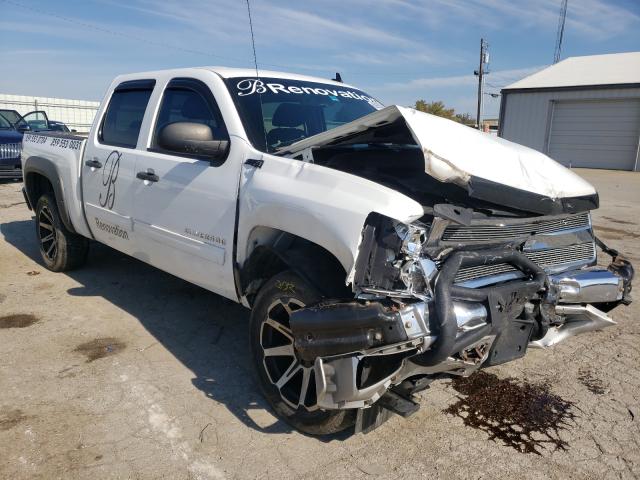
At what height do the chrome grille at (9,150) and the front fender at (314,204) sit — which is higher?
the front fender at (314,204)

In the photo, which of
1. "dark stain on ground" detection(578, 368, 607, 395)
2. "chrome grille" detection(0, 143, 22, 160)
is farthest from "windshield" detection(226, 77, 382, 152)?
"chrome grille" detection(0, 143, 22, 160)

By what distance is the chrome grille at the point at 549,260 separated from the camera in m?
2.71

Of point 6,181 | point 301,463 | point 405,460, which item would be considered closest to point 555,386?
point 405,460

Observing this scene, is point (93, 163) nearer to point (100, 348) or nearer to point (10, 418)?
point (100, 348)

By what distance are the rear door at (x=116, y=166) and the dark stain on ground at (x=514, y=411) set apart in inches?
111

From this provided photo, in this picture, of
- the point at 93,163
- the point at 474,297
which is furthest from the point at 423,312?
the point at 93,163

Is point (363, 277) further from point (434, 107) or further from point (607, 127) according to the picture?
point (434, 107)

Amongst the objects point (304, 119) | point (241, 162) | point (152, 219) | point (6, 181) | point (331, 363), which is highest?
point (304, 119)

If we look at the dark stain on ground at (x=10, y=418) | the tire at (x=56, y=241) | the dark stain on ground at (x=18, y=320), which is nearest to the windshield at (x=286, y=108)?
the dark stain on ground at (x=10, y=418)

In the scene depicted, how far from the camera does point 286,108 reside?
3.85 m

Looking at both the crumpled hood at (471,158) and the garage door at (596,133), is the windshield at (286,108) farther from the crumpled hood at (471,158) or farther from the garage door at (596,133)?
the garage door at (596,133)

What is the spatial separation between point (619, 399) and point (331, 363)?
6.98 ft

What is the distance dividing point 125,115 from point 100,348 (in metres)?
2.02

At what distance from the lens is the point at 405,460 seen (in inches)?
111
